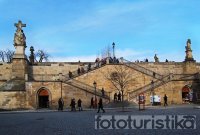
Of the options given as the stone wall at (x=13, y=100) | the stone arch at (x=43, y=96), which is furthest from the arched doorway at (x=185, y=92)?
the stone wall at (x=13, y=100)

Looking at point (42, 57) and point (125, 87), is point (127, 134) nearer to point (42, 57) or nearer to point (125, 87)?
A: point (125, 87)

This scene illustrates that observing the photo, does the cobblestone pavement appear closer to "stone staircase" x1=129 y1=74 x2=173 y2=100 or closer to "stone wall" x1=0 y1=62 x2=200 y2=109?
"stone wall" x1=0 y1=62 x2=200 y2=109

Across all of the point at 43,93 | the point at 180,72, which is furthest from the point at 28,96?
the point at 180,72

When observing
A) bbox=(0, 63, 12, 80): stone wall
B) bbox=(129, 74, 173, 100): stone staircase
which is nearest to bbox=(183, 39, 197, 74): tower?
bbox=(129, 74, 173, 100): stone staircase

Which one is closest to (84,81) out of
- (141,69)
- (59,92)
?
(59,92)

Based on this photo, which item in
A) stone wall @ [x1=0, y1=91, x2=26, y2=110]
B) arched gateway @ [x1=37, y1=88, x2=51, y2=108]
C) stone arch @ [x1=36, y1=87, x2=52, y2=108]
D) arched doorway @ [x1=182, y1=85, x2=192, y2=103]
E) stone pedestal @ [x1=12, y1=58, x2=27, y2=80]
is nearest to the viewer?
stone wall @ [x1=0, y1=91, x2=26, y2=110]

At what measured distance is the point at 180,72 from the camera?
62594 millimetres

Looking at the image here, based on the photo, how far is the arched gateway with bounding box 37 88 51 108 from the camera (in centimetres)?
5191

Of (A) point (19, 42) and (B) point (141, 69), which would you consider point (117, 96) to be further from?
(A) point (19, 42)

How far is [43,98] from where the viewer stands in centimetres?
5262

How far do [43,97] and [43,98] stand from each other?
21 centimetres

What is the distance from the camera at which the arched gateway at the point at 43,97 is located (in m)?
51.9

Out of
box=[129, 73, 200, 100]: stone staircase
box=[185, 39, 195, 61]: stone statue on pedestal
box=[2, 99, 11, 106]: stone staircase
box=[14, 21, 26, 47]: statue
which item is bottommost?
box=[2, 99, 11, 106]: stone staircase

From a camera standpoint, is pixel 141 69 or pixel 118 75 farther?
pixel 141 69
